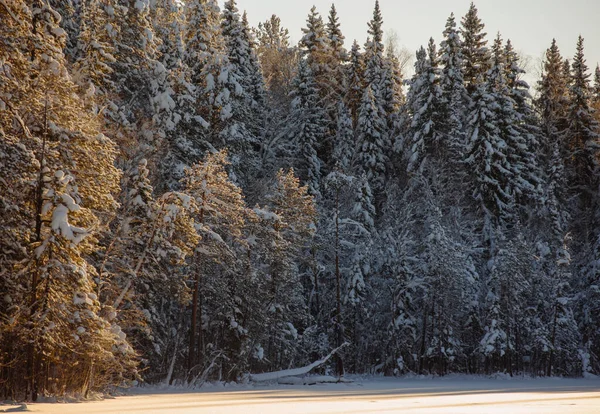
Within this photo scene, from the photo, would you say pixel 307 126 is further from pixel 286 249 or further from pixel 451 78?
pixel 286 249

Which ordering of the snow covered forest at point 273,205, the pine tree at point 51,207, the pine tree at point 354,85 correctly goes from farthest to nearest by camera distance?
the pine tree at point 354,85 < the snow covered forest at point 273,205 < the pine tree at point 51,207

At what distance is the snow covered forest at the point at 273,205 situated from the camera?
1489 centimetres

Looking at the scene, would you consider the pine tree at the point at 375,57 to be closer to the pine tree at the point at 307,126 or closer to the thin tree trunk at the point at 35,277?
the pine tree at the point at 307,126

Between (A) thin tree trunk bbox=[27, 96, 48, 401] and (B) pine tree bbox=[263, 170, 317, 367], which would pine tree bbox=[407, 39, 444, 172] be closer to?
(B) pine tree bbox=[263, 170, 317, 367]

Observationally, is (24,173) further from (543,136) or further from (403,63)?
(403,63)

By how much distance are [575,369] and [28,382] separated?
3908 centimetres

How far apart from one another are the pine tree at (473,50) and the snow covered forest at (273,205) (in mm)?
211

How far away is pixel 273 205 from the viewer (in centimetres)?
3353

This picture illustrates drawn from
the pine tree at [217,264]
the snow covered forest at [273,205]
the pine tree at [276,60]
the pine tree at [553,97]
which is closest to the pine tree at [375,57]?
the snow covered forest at [273,205]

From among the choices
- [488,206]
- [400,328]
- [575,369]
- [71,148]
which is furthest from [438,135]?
[71,148]

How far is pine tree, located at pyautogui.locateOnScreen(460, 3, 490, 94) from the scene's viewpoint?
54.5 metres

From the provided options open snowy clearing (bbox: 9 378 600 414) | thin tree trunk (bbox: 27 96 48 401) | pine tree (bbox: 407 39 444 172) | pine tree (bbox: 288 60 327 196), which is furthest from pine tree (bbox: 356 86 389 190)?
thin tree trunk (bbox: 27 96 48 401)

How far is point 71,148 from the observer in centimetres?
1563

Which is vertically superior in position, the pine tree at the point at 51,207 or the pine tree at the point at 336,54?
the pine tree at the point at 336,54
